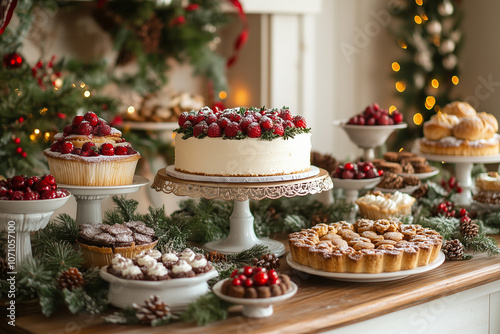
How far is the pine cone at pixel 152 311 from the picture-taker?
58.7 inches

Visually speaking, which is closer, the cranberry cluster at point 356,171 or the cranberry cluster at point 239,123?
the cranberry cluster at point 239,123

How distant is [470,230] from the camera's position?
7.16 feet

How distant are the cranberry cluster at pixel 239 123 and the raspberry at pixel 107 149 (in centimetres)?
23

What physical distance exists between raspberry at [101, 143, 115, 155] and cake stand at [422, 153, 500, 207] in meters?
1.33

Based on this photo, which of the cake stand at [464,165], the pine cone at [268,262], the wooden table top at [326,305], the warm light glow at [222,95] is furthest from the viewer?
the warm light glow at [222,95]

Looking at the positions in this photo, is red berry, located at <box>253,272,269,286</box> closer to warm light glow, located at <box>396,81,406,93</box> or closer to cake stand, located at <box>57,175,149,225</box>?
cake stand, located at <box>57,175,149,225</box>

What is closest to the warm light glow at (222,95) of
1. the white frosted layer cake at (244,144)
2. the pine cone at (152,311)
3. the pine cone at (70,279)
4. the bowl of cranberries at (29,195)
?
the white frosted layer cake at (244,144)

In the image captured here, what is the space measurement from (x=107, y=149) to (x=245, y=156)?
416 mm

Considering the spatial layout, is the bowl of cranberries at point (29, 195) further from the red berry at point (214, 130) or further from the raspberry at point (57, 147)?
the red berry at point (214, 130)

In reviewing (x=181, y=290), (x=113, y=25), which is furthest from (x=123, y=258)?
(x=113, y=25)

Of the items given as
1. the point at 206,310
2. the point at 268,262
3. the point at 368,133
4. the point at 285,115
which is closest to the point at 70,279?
the point at 206,310

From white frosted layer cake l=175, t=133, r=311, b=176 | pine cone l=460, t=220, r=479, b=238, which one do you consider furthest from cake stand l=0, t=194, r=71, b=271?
pine cone l=460, t=220, r=479, b=238

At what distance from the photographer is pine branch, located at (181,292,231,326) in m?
1.49

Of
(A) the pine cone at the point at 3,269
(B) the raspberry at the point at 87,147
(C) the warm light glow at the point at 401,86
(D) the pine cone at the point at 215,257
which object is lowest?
(D) the pine cone at the point at 215,257
